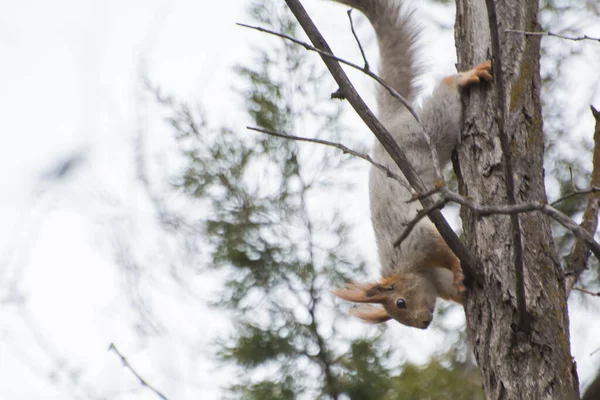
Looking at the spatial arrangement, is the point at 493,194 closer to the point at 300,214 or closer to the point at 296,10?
the point at 296,10

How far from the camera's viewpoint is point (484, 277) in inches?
103

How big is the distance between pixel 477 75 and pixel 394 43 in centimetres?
112

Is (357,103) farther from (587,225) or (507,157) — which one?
(587,225)

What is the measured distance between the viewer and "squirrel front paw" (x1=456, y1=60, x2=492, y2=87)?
10.4 feet

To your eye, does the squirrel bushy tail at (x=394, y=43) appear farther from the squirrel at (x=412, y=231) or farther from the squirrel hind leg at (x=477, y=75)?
the squirrel hind leg at (x=477, y=75)

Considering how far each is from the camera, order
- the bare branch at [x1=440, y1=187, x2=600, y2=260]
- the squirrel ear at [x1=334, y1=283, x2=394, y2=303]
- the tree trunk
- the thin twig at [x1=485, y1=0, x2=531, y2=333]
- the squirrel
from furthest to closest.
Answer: the squirrel ear at [x1=334, y1=283, x2=394, y2=303], the squirrel, the tree trunk, the thin twig at [x1=485, y1=0, x2=531, y2=333], the bare branch at [x1=440, y1=187, x2=600, y2=260]

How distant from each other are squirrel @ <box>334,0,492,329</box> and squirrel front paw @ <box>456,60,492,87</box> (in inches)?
12.0

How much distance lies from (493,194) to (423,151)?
122cm

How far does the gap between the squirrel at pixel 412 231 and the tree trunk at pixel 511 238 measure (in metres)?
0.48

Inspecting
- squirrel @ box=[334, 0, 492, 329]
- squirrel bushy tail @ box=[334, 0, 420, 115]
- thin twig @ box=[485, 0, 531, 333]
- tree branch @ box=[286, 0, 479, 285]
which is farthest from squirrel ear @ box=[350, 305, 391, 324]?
tree branch @ box=[286, 0, 479, 285]

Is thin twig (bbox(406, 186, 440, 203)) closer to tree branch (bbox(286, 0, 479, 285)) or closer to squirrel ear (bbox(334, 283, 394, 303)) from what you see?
tree branch (bbox(286, 0, 479, 285))

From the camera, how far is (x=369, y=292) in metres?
3.89

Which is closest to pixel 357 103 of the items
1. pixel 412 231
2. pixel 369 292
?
pixel 412 231

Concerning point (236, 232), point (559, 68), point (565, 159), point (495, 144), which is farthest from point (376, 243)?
point (559, 68)
